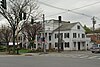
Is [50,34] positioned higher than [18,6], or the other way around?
[18,6]

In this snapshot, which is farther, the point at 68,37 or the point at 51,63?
the point at 68,37

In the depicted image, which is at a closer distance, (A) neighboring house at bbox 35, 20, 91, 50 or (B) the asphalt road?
(B) the asphalt road

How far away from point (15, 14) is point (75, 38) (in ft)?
101

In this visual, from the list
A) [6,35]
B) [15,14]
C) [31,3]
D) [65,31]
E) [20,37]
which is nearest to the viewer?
[15,14]

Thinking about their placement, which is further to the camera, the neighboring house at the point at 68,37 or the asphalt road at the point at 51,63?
the neighboring house at the point at 68,37

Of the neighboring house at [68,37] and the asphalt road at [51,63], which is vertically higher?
the neighboring house at [68,37]

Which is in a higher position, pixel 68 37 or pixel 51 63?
pixel 68 37

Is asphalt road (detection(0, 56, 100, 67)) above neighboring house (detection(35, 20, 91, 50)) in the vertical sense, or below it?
below

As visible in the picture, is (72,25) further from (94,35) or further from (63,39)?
(94,35)

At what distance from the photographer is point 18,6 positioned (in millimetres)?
54531

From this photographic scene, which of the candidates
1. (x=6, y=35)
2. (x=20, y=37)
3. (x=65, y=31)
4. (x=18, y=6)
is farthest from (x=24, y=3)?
(x=20, y=37)

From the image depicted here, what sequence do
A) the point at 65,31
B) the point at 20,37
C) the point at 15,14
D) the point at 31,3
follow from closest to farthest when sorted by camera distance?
the point at 15,14
the point at 31,3
the point at 65,31
the point at 20,37

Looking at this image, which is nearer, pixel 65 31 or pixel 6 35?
pixel 65 31

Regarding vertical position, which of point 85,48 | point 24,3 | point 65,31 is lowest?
point 85,48
